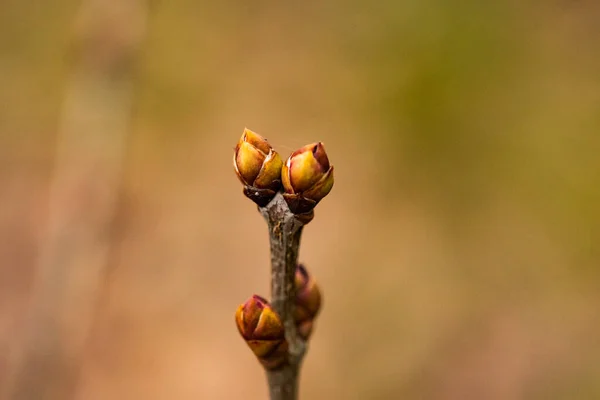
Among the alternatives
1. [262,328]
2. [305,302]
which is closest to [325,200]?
[305,302]

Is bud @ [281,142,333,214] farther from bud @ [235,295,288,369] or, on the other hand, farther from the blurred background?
the blurred background

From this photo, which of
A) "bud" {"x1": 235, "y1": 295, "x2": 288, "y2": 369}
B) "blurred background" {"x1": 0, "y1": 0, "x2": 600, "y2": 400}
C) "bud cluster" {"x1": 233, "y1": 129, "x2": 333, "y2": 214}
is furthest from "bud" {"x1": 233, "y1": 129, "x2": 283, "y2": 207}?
"blurred background" {"x1": 0, "y1": 0, "x2": 600, "y2": 400}

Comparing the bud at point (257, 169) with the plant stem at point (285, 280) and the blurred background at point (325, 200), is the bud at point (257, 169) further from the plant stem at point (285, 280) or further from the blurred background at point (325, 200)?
the blurred background at point (325, 200)

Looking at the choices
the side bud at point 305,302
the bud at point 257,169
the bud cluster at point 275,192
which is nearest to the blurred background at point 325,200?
the side bud at point 305,302

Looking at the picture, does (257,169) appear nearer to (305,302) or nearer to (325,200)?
(305,302)

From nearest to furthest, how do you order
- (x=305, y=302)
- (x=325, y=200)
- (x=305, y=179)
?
(x=305, y=179) < (x=305, y=302) < (x=325, y=200)
